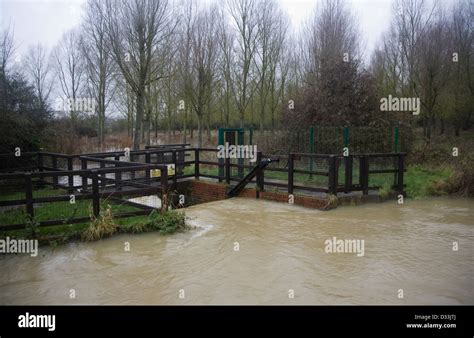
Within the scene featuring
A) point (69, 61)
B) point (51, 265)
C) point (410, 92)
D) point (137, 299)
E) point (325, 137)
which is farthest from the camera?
point (69, 61)

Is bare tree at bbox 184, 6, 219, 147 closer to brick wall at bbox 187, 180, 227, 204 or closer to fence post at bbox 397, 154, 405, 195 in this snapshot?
brick wall at bbox 187, 180, 227, 204

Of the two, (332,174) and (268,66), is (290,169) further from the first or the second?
(268,66)

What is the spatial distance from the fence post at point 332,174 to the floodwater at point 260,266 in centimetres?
150

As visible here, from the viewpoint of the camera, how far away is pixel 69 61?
A: 102 feet

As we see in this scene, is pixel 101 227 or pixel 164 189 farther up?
pixel 164 189

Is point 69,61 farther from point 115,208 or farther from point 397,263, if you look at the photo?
point 397,263

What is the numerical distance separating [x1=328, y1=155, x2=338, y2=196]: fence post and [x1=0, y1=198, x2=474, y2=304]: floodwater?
1.50m

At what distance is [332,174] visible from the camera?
36.0ft

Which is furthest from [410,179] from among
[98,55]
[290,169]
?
[98,55]

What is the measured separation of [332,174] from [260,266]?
5.08m

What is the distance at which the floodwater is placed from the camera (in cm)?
548

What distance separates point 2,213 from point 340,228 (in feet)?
21.9

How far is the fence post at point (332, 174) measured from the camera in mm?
10930
